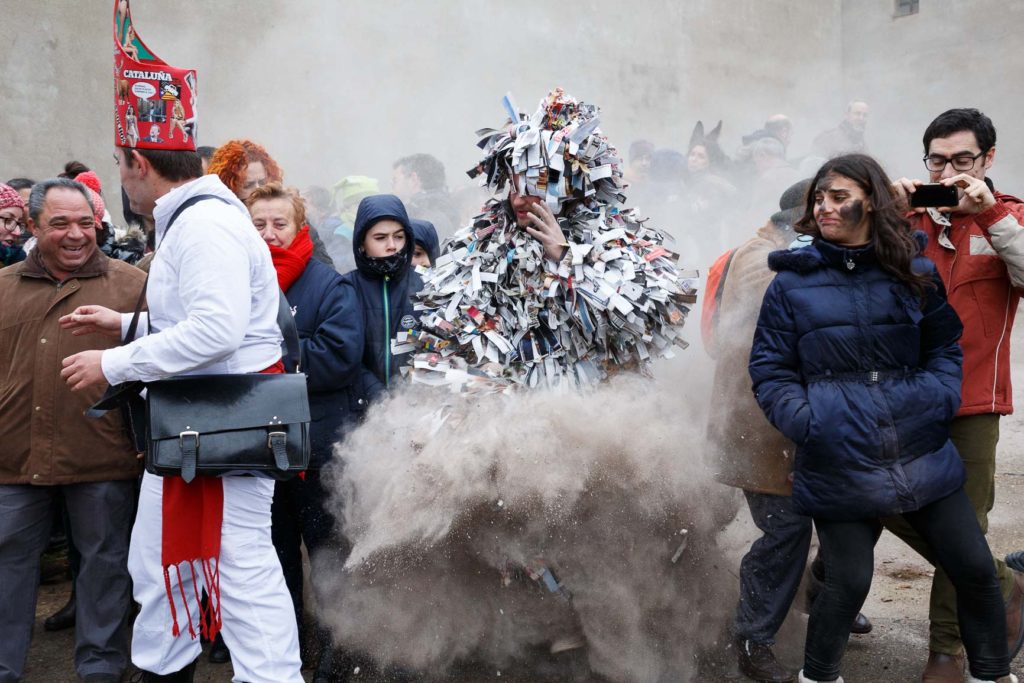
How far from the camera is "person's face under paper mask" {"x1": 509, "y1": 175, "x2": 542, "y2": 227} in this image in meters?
3.76

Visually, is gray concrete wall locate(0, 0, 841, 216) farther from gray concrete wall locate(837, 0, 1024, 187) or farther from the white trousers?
the white trousers

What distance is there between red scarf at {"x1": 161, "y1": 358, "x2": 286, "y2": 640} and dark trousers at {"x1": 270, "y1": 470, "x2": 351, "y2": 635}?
81 centimetres

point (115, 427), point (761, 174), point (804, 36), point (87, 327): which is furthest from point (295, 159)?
point (804, 36)

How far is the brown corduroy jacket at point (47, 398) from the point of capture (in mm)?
3713

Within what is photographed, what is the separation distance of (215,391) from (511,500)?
1097 millimetres

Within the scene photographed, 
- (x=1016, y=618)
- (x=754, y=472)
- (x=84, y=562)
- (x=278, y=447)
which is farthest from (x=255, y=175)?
(x=1016, y=618)

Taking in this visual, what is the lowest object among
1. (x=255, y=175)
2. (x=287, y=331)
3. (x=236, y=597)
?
(x=236, y=597)

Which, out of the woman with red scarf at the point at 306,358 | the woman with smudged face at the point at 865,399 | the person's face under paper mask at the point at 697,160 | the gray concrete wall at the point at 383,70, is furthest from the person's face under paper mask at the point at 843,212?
the gray concrete wall at the point at 383,70

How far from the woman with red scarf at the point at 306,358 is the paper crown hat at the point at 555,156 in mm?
833

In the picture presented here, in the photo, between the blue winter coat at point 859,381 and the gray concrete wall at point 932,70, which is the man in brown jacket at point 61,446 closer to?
the blue winter coat at point 859,381

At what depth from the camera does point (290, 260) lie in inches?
157

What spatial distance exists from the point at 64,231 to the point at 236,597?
5.89 feet

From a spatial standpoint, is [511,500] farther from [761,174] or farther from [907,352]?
[761,174]

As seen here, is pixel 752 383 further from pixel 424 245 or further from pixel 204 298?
pixel 204 298
